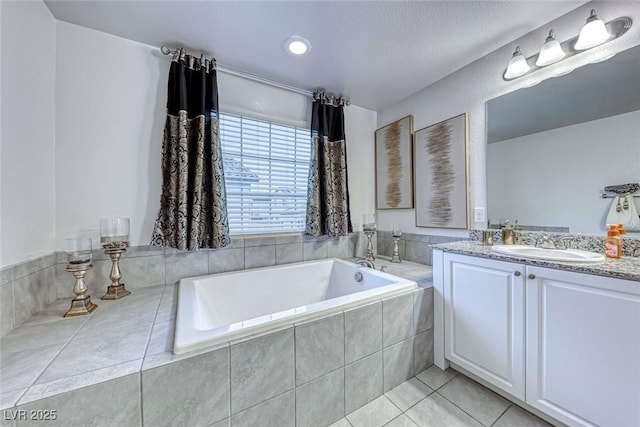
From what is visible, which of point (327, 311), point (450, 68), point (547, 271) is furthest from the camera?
point (450, 68)

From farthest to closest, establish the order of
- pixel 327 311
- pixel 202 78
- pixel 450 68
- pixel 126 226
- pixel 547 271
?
pixel 450 68 → pixel 202 78 → pixel 126 226 → pixel 327 311 → pixel 547 271

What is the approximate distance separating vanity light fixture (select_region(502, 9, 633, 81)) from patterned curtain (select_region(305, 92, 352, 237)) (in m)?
1.39

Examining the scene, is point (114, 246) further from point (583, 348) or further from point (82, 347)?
point (583, 348)

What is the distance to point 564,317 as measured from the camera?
111 centimetres

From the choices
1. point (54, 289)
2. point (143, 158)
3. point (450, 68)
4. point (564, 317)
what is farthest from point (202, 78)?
point (564, 317)

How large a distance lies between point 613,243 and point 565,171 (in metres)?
0.48

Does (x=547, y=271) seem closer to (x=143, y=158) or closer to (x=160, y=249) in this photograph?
(x=160, y=249)

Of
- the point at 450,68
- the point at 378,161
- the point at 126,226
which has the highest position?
the point at 450,68

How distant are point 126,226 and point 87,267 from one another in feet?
1.21

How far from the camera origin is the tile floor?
4.04ft

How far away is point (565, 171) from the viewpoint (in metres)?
1.45

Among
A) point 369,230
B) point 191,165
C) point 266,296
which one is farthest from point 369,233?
point 191,165

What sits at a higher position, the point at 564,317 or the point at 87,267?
the point at 87,267

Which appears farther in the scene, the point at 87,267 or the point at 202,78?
the point at 202,78
